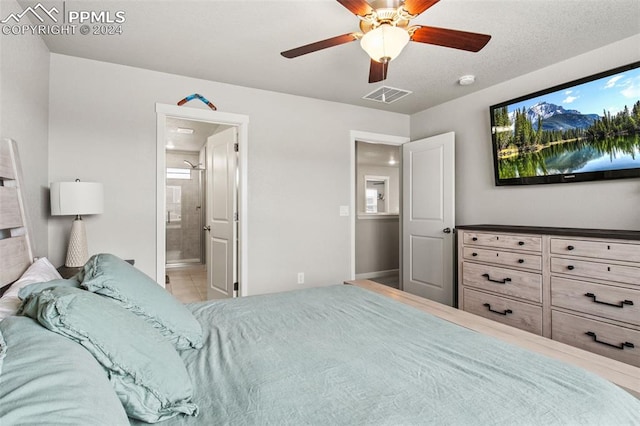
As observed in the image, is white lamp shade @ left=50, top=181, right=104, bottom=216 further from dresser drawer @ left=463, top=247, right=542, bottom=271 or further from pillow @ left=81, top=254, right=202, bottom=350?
dresser drawer @ left=463, top=247, right=542, bottom=271

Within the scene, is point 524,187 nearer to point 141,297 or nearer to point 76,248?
point 141,297

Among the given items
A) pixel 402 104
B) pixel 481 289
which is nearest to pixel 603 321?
pixel 481 289

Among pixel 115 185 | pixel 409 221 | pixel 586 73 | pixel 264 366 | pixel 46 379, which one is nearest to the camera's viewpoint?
pixel 46 379

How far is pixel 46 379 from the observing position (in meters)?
0.62

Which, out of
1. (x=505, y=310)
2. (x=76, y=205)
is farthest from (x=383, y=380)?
(x=76, y=205)

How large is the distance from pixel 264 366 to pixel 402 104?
3.79 m

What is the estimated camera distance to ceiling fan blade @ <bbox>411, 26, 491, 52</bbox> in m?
1.75

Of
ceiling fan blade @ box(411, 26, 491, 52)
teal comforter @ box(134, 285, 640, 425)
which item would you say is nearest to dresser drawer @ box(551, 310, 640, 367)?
teal comforter @ box(134, 285, 640, 425)

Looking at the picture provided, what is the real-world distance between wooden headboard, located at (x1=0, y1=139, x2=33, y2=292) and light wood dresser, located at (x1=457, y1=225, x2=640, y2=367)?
3372mm

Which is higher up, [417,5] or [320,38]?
[320,38]

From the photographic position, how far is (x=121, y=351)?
855mm

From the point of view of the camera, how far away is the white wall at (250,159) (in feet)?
9.34

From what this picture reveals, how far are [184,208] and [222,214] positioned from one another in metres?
4.10

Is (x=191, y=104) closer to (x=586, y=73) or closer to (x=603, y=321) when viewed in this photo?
(x=586, y=73)
